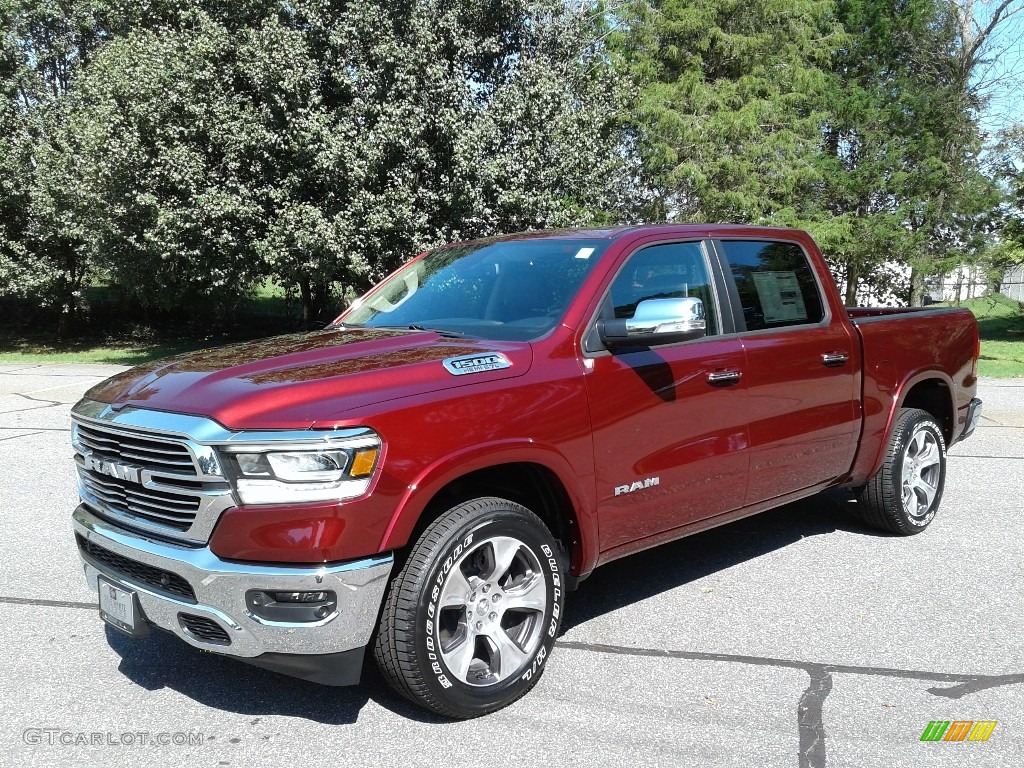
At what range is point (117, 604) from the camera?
11.1 ft

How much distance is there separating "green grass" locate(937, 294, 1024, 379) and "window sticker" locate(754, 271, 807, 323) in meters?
12.4

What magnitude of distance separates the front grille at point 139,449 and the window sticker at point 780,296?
10.1 feet

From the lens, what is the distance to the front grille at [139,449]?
10.2 ft

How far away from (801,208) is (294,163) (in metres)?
14.6

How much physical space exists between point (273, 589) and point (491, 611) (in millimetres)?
898

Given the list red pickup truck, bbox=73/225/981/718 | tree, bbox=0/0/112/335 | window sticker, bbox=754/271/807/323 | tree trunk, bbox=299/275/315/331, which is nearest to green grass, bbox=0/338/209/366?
tree, bbox=0/0/112/335

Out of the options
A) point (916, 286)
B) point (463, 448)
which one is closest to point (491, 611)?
point (463, 448)

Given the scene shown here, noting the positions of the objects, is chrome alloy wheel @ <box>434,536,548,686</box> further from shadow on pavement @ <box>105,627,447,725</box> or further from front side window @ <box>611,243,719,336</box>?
front side window @ <box>611,243,719,336</box>

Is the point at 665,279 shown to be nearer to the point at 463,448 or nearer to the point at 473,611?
the point at 463,448

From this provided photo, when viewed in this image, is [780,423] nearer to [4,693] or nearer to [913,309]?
[913,309]

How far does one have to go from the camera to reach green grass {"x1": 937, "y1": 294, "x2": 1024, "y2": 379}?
16.6 m

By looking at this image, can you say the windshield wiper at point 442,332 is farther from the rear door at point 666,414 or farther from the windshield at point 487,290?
the rear door at point 666,414

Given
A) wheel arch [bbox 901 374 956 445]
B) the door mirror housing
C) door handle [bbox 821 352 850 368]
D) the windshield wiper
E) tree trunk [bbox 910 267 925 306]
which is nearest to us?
the door mirror housing

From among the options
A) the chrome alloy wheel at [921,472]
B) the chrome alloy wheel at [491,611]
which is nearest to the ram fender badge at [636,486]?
the chrome alloy wheel at [491,611]
